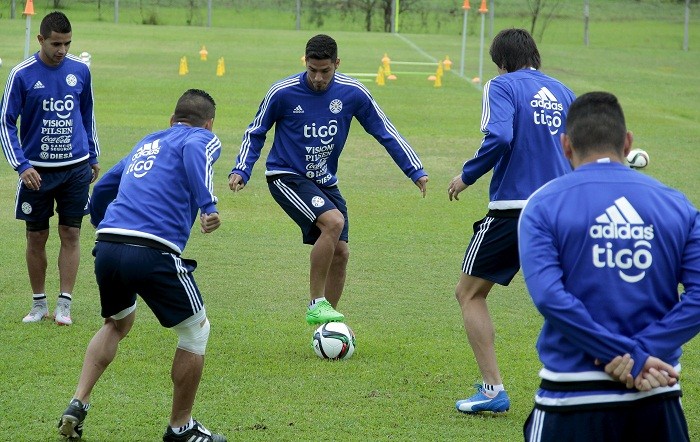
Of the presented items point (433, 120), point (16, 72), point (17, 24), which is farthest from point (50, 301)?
point (17, 24)

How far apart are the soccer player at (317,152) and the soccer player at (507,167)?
1612mm

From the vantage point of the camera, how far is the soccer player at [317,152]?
7930 millimetres

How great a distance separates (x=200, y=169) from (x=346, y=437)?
175 cm

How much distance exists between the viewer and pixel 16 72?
823 cm

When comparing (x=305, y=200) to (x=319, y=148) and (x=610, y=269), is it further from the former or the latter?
(x=610, y=269)

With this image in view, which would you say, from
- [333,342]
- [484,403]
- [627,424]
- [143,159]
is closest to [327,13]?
[333,342]

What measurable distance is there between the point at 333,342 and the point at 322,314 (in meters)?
0.48

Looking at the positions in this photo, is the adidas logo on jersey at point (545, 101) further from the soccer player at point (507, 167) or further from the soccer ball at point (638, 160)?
the soccer ball at point (638, 160)

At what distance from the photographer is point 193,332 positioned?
18.8ft

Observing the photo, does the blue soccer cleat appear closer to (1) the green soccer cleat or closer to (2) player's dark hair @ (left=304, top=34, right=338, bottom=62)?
(1) the green soccer cleat

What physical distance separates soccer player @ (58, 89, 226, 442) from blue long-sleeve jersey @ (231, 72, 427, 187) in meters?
2.17

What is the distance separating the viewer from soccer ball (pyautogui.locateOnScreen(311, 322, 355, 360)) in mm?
7430

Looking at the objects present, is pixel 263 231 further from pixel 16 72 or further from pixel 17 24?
pixel 17 24

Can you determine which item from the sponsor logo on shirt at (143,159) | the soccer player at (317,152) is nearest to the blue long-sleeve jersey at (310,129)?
the soccer player at (317,152)
